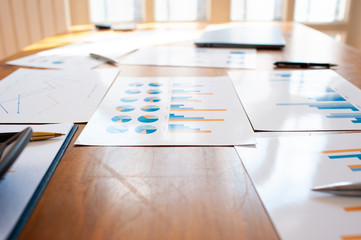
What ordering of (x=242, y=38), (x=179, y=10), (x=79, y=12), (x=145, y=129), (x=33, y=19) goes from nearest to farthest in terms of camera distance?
1. (x=145, y=129)
2. (x=242, y=38)
3. (x=33, y=19)
4. (x=79, y=12)
5. (x=179, y=10)

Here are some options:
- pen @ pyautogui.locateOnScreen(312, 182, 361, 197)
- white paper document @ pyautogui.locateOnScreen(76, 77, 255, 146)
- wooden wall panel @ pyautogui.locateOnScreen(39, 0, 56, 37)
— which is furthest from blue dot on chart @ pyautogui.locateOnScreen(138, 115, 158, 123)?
wooden wall panel @ pyautogui.locateOnScreen(39, 0, 56, 37)

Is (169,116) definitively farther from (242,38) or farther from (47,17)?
(47,17)

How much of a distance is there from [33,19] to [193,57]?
2.20m

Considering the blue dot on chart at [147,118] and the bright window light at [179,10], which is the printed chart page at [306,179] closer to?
the blue dot on chart at [147,118]

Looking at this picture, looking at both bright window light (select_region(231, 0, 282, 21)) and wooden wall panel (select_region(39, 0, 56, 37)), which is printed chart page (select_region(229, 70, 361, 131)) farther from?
bright window light (select_region(231, 0, 282, 21))

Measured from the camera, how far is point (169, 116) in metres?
0.59

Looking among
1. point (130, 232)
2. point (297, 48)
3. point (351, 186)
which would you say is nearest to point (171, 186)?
point (130, 232)

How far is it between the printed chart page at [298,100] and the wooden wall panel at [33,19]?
2389 mm

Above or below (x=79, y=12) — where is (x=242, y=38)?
below

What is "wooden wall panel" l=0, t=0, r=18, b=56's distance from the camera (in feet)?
7.98

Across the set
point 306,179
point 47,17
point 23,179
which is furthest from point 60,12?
point 306,179

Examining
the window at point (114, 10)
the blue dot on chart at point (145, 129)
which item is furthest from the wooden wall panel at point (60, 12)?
the blue dot on chart at point (145, 129)

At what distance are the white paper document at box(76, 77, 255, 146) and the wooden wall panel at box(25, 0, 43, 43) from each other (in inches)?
90.8

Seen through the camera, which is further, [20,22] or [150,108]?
[20,22]
